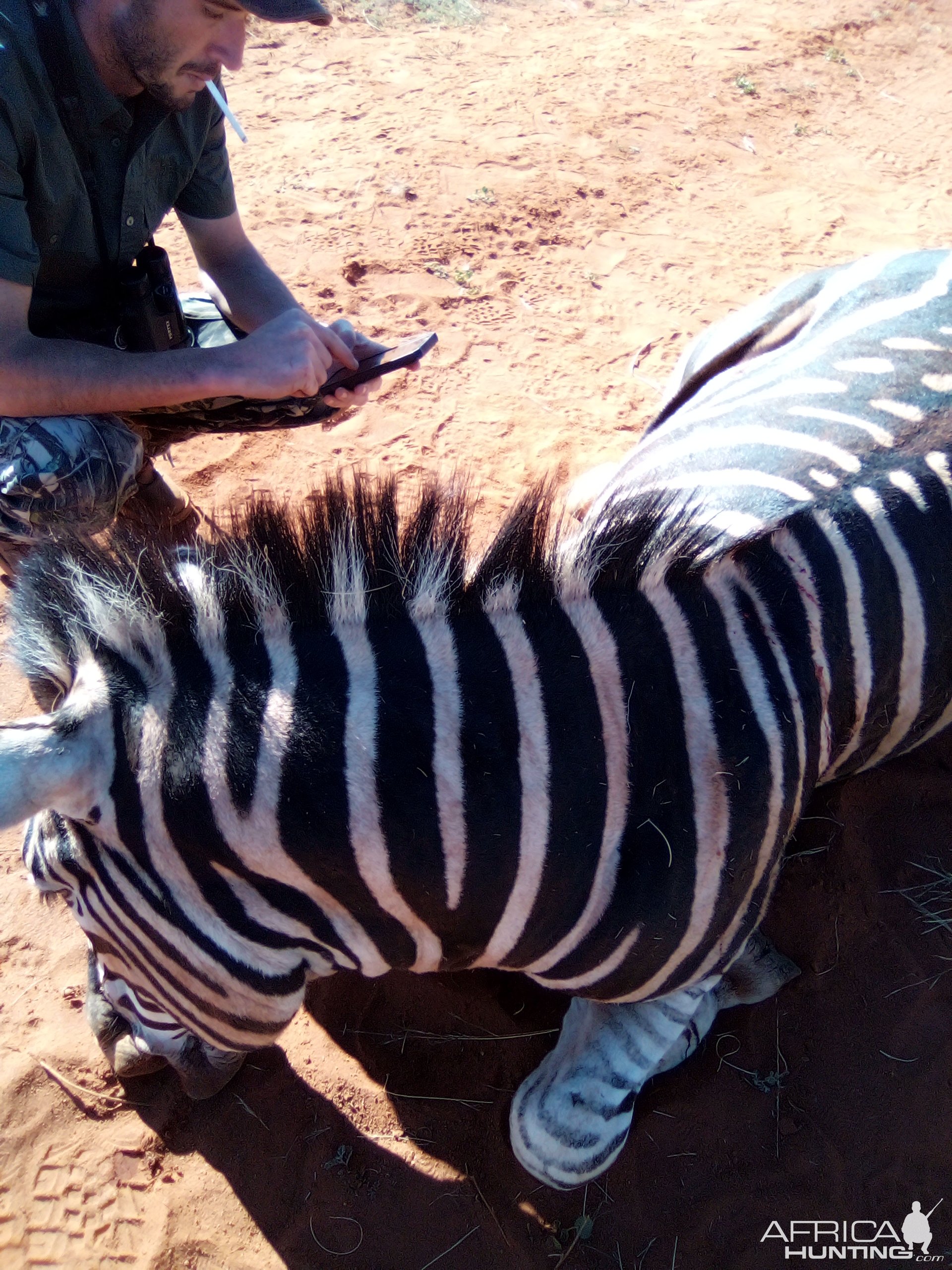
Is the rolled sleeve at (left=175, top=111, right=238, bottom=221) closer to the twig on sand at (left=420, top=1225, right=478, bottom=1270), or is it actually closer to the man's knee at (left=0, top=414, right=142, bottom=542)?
the man's knee at (left=0, top=414, right=142, bottom=542)

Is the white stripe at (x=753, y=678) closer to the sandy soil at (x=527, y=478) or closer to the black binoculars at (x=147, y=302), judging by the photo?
the sandy soil at (x=527, y=478)

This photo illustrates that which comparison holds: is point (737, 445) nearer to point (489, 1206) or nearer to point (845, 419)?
point (845, 419)

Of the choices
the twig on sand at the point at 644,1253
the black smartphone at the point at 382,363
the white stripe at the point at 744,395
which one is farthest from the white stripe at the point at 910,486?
the twig on sand at the point at 644,1253

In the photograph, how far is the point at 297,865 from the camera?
1.41 m

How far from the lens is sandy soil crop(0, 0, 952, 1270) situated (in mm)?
2158

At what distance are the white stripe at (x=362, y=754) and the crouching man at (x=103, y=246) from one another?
2.24 feet

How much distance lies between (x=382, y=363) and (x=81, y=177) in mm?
1013

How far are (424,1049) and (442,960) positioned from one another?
869 millimetres

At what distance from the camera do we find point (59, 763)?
4.22 feet

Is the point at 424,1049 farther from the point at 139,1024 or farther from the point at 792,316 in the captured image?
the point at 792,316

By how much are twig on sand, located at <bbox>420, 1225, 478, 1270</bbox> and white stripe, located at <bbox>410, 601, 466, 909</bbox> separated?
1.33 m

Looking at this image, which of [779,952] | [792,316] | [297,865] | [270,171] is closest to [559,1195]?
[779,952]

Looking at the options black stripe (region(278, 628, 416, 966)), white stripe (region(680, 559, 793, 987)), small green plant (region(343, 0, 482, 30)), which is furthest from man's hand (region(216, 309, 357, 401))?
small green plant (region(343, 0, 482, 30))

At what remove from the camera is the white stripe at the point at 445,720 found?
1441 mm
